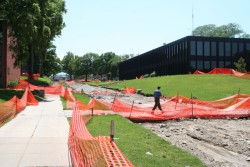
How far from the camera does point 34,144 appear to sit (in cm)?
1165

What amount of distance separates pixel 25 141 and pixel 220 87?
34041 millimetres

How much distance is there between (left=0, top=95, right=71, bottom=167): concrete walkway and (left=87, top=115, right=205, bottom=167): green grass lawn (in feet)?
4.99

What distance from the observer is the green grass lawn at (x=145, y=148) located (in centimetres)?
936

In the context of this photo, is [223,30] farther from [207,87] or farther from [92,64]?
[207,87]

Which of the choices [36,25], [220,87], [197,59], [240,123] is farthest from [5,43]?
[197,59]

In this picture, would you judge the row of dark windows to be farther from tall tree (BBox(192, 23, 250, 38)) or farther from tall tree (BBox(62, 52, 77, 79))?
tall tree (BBox(62, 52, 77, 79))

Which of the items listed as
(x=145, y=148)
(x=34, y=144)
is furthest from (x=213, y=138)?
(x=34, y=144)

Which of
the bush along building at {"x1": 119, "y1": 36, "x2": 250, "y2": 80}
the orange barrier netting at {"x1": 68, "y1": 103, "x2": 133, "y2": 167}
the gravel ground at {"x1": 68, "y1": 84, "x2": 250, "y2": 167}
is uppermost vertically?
the bush along building at {"x1": 119, "y1": 36, "x2": 250, "y2": 80}

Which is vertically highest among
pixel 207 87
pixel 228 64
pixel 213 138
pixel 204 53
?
pixel 204 53

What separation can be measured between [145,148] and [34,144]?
11.0 ft

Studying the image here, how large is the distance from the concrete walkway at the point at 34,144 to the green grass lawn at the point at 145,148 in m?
1.52

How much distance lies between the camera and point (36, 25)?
3603cm

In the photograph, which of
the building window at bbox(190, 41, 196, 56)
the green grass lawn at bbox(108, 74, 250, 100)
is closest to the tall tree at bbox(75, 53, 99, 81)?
the building window at bbox(190, 41, 196, 56)

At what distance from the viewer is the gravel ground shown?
11172mm
